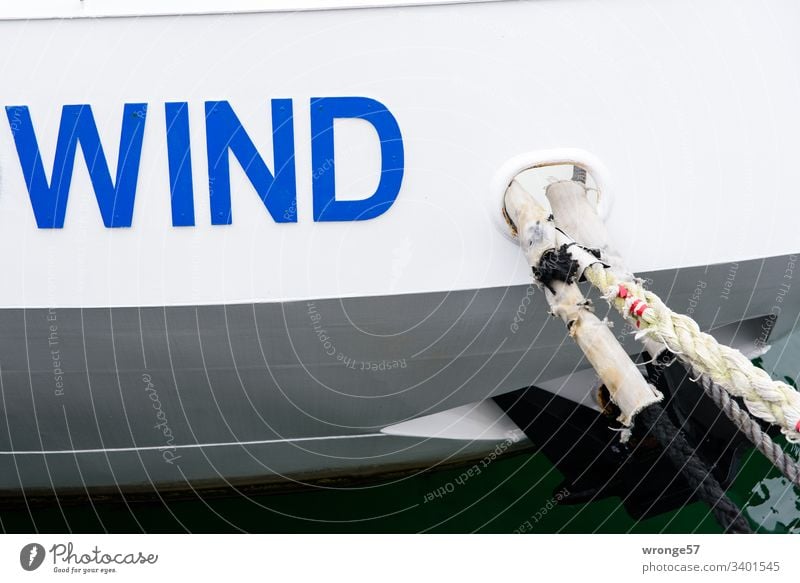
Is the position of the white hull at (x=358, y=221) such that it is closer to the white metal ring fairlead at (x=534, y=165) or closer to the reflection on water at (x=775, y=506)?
the white metal ring fairlead at (x=534, y=165)

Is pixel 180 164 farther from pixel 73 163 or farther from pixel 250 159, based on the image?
pixel 73 163

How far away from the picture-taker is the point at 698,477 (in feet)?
10.5

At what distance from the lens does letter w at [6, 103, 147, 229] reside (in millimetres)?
3018

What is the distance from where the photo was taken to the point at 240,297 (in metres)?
3.23

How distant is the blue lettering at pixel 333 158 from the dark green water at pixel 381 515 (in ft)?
4.63

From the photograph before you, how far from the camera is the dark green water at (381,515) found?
396cm

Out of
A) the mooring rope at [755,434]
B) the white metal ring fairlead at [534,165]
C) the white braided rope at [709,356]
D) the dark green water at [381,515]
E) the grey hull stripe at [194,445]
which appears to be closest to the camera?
the white braided rope at [709,356]

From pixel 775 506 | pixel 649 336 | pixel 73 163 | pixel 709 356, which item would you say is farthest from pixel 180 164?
pixel 775 506

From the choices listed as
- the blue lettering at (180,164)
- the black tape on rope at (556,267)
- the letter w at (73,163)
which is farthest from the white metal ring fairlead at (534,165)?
the letter w at (73,163)

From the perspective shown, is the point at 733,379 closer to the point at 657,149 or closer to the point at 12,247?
the point at 657,149
